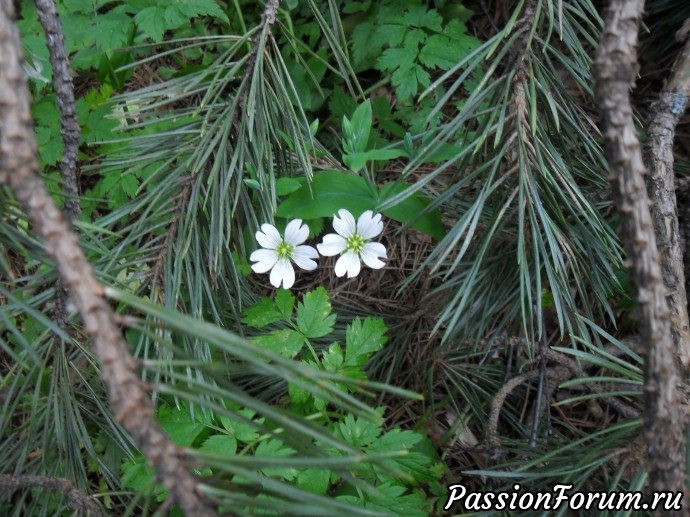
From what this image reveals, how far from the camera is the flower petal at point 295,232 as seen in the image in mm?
1538

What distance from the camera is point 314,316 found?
5.40ft

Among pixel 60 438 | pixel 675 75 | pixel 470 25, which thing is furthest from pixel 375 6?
pixel 60 438

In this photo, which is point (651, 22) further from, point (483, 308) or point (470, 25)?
point (483, 308)

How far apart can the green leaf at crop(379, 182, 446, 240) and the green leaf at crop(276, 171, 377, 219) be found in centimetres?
4

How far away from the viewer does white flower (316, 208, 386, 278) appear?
1520 millimetres

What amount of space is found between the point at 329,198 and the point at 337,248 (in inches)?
5.5

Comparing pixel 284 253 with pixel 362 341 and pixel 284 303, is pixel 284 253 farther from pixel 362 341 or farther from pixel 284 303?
pixel 362 341

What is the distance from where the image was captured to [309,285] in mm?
2096

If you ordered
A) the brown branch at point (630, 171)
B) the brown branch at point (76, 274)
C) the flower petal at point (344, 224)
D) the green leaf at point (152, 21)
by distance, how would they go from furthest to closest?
1. the green leaf at point (152, 21)
2. the flower petal at point (344, 224)
3. the brown branch at point (630, 171)
4. the brown branch at point (76, 274)

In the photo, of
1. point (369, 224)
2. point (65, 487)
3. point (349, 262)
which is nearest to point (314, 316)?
point (349, 262)

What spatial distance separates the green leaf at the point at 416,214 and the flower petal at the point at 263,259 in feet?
1.00

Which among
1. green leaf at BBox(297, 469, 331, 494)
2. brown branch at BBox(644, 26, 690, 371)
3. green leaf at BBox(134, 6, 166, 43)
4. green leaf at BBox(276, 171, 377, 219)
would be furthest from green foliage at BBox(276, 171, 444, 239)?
green leaf at BBox(134, 6, 166, 43)

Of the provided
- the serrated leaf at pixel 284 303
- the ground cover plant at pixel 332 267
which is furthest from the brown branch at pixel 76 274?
the serrated leaf at pixel 284 303

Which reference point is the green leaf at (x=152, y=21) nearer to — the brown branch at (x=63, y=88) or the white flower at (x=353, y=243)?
the brown branch at (x=63, y=88)
